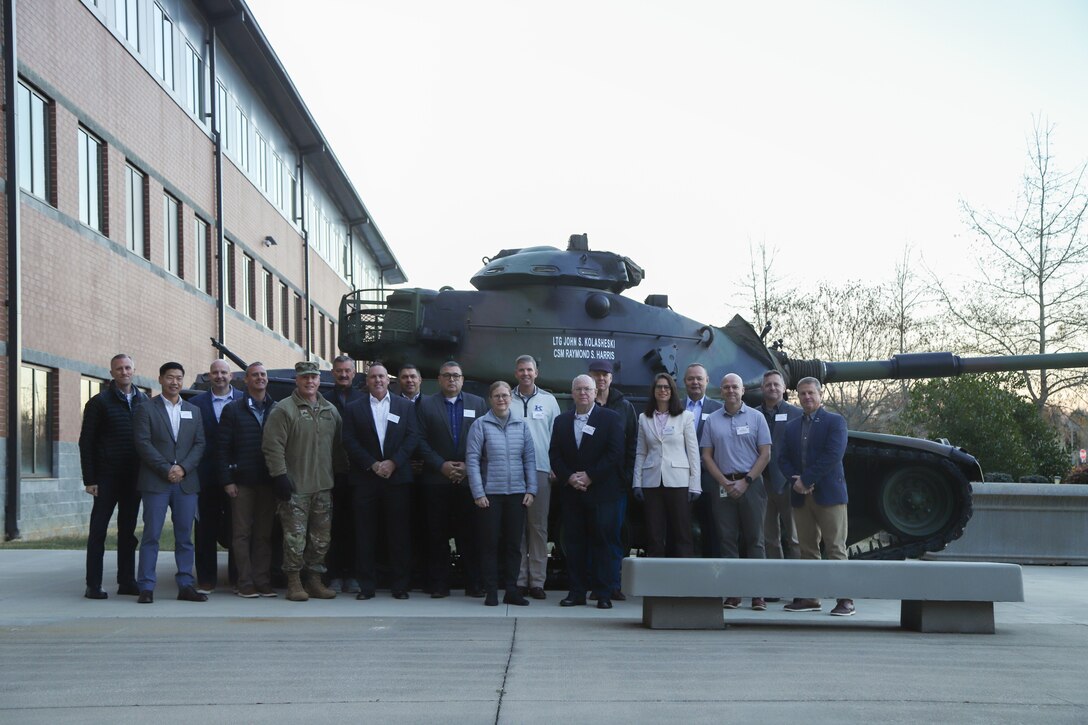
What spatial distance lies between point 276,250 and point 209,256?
7275 mm

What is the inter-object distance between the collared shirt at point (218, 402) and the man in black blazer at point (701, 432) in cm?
392

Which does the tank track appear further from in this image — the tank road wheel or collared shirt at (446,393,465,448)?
collared shirt at (446,393,465,448)

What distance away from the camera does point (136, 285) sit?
72.1 feet

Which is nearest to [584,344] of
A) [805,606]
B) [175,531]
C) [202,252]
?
[805,606]

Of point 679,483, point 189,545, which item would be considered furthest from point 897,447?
point 189,545

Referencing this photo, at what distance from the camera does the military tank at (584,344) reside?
471 inches

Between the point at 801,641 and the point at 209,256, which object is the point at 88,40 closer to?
the point at 209,256

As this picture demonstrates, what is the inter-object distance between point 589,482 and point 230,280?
20.8 m

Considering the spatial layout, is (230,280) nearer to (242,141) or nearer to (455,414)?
(242,141)

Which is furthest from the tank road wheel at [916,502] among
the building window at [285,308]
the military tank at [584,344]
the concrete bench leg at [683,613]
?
the building window at [285,308]

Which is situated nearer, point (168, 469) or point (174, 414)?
point (168, 469)

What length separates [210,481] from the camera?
10.7 metres

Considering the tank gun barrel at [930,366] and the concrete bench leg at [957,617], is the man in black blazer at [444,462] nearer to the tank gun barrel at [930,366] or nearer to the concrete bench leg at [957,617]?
the concrete bench leg at [957,617]

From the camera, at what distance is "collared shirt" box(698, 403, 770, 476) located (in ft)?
33.4
